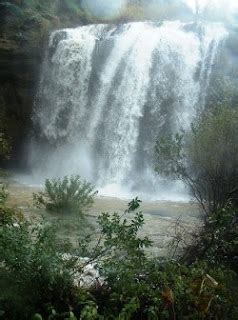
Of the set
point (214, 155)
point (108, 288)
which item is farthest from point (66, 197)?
point (108, 288)

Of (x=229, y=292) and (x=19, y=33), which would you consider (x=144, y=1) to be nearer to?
(x=19, y=33)

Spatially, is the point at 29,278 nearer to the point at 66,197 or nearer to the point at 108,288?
the point at 108,288

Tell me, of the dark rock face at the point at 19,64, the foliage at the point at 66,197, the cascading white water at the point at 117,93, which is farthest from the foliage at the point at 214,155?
the dark rock face at the point at 19,64

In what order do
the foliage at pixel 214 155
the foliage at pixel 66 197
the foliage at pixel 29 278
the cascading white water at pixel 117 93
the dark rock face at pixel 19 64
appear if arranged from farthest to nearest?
the dark rock face at pixel 19 64 < the cascading white water at pixel 117 93 < the foliage at pixel 66 197 < the foliage at pixel 214 155 < the foliage at pixel 29 278

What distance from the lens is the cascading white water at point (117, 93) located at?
49.6ft

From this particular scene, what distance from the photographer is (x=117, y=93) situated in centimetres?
1578

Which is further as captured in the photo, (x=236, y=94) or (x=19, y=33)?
(x=19, y=33)

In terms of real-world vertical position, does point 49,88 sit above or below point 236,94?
above

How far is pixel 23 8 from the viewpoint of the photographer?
1723 centimetres

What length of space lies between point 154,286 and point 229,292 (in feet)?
2.45

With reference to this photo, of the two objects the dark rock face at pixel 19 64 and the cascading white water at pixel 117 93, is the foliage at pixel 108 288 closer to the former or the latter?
the cascading white water at pixel 117 93

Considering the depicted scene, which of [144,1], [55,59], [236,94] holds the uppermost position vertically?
[144,1]

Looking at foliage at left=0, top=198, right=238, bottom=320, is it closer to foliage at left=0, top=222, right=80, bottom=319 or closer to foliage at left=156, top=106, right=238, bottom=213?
foliage at left=0, top=222, right=80, bottom=319

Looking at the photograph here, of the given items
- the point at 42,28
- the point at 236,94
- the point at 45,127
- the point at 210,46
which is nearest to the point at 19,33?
the point at 42,28
